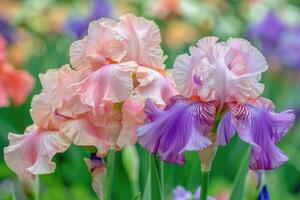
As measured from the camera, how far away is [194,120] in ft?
3.23

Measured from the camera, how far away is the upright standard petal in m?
0.97

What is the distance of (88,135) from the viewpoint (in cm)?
103

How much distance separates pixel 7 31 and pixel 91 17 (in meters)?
0.49

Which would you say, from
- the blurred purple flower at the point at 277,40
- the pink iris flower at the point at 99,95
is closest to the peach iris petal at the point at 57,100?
the pink iris flower at the point at 99,95

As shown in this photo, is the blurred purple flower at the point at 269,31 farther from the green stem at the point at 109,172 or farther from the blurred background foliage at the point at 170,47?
the green stem at the point at 109,172

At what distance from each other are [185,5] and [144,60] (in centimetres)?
237

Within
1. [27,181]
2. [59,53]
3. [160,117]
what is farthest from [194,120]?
[59,53]

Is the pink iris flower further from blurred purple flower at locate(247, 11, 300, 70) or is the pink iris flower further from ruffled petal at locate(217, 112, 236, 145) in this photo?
blurred purple flower at locate(247, 11, 300, 70)

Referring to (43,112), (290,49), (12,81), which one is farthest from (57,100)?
(290,49)

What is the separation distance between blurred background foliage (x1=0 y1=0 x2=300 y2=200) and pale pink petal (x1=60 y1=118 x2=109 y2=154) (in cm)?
65

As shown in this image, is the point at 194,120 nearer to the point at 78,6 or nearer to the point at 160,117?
the point at 160,117

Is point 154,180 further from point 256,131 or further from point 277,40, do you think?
point 277,40

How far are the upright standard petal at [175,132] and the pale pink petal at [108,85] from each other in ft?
0.17

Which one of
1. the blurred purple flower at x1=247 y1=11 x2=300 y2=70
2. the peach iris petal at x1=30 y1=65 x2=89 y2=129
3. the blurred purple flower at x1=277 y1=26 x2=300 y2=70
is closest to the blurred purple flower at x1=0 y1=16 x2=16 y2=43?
the blurred purple flower at x1=247 y1=11 x2=300 y2=70
